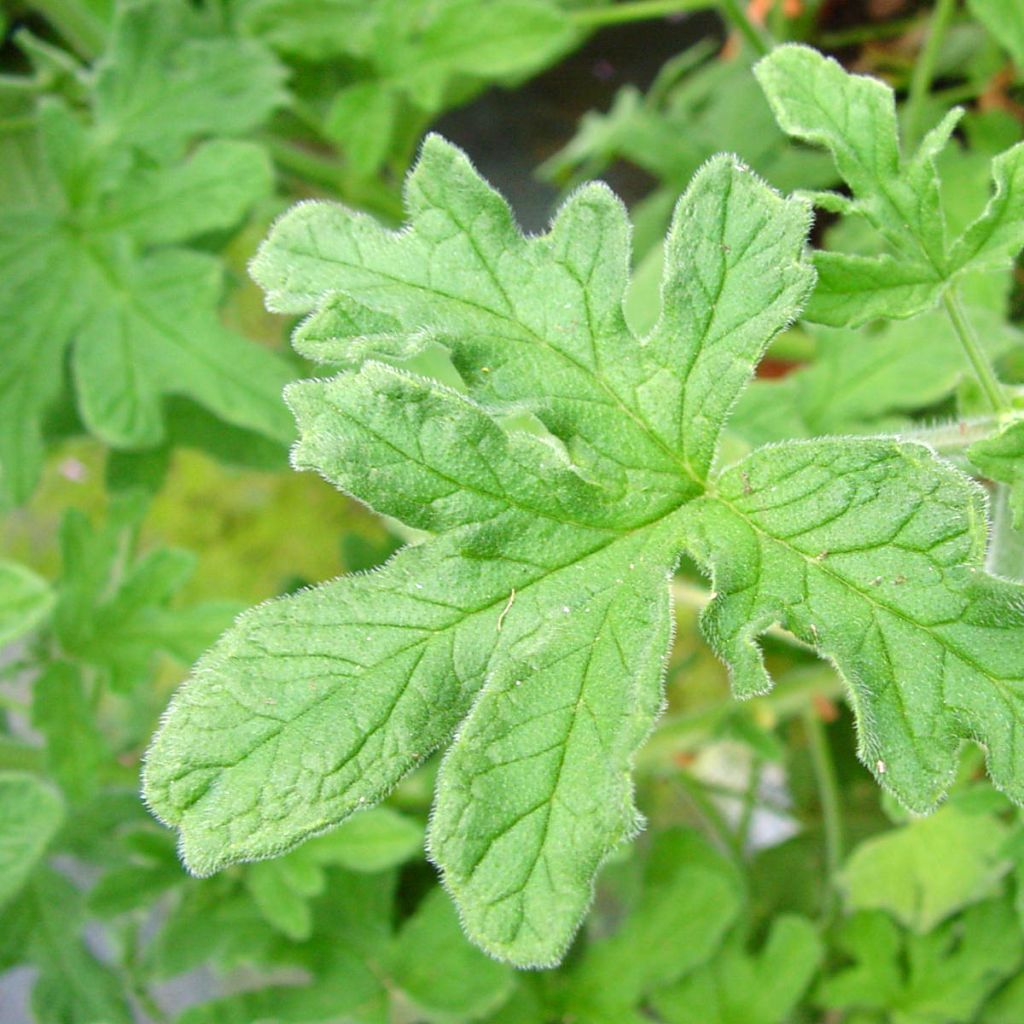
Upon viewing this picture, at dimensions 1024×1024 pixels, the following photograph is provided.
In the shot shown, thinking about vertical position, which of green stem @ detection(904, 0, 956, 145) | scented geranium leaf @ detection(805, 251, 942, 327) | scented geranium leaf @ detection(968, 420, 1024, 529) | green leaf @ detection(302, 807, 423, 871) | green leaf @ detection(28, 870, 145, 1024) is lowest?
green leaf @ detection(28, 870, 145, 1024)

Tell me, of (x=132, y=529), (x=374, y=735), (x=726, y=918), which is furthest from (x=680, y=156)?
(x=374, y=735)

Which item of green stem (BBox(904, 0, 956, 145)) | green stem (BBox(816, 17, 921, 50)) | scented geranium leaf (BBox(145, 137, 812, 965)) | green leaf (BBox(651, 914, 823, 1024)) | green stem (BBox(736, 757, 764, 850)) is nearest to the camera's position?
scented geranium leaf (BBox(145, 137, 812, 965))

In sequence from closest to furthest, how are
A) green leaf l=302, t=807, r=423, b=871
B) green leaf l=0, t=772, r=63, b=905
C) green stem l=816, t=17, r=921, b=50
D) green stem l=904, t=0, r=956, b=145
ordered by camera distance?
green leaf l=0, t=772, r=63, b=905 → green leaf l=302, t=807, r=423, b=871 → green stem l=904, t=0, r=956, b=145 → green stem l=816, t=17, r=921, b=50

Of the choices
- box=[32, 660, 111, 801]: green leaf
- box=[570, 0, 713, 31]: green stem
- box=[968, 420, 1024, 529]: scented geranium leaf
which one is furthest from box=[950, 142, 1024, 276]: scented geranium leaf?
box=[32, 660, 111, 801]: green leaf

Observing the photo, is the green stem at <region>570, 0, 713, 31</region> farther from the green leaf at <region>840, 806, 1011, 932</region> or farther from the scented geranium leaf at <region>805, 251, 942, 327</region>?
the green leaf at <region>840, 806, 1011, 932</region>

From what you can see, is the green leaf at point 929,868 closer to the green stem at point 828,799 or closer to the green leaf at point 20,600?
the green stem at point 828,799

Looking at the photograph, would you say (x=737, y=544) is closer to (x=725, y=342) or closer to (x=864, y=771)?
(x=725, y=342)

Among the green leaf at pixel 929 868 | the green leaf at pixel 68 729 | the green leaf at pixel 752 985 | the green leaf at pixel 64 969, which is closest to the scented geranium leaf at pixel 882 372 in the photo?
the green leaf at pixel 929 868

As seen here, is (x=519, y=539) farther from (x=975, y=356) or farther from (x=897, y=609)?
(x=975, y=356)

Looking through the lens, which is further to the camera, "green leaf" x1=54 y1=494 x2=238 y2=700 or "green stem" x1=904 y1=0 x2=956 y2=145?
"green stem" x1=904 y1=0 x2=956 y2=145
